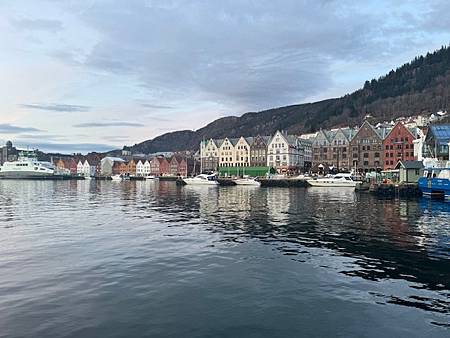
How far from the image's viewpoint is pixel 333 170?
445 feet

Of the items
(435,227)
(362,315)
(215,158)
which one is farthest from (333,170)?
(362,315)

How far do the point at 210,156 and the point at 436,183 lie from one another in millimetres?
111482

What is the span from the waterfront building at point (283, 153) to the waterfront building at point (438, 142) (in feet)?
215

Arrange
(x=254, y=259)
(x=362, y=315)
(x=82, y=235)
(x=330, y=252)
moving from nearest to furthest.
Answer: (x=362, y=315)
(x=254, y=259)
(x=330, y=252)
(x=82, y=235)

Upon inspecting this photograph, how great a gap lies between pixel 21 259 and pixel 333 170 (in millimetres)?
125968

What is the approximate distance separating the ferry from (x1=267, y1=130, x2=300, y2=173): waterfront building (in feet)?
254

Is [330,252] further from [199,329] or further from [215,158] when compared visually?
[215,158]

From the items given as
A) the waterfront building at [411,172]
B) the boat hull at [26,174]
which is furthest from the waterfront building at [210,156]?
the waterfront building at [411,172]

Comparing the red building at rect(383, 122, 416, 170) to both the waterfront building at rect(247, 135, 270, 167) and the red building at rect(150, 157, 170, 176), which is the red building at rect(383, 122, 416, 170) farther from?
the red building at rect(150, 157, 170, 176)

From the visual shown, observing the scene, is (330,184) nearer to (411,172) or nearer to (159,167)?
(411,172)

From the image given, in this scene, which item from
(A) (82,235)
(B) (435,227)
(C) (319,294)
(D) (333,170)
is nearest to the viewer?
(C) (319,294)

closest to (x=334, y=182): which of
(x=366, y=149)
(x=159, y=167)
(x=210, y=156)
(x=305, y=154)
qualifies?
(x=366, y=149)

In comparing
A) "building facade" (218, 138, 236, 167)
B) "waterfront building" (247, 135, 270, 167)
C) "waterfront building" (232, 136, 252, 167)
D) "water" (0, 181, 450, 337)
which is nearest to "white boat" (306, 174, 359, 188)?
"waterfront building" (247, 135, 270, 167)

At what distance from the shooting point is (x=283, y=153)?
140750 mm
